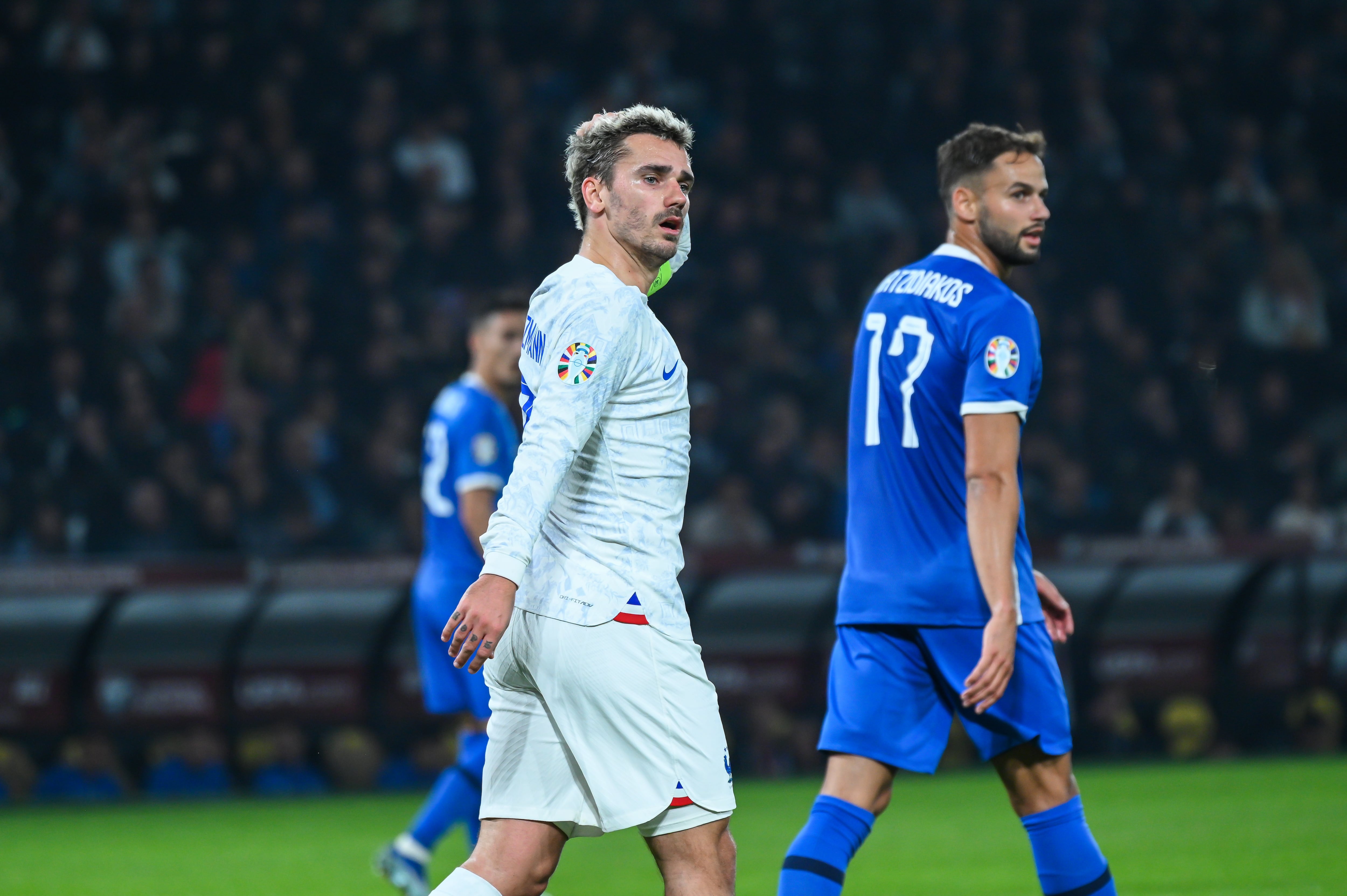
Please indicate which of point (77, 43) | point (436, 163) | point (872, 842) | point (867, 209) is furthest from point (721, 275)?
point (872, 842)

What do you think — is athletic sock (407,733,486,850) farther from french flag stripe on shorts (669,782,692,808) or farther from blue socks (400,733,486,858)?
french flag stripe on shorts (669,782,692,808)

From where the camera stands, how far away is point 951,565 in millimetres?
4078

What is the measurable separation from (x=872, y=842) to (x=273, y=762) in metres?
4.52

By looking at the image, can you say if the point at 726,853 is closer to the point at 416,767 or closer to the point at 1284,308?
the point at 416,767

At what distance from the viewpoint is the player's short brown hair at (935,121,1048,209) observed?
14.2 feet

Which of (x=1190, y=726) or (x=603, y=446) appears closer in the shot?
(x=603, y=446)

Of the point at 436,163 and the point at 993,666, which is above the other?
the point at 436,163

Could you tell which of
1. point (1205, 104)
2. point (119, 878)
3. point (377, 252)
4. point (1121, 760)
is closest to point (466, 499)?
point (119, 878)

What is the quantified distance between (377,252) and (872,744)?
1038cm

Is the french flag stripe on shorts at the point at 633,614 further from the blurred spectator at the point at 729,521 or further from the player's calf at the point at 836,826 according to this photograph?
the blurred spectator at the point at 729,521

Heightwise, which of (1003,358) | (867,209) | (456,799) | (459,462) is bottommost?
(456,799)

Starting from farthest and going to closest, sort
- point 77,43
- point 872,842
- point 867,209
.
→ point 867,209 < point 77,43 < point 872,842

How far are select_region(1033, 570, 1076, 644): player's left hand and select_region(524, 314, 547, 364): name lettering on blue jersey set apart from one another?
5.73 ft

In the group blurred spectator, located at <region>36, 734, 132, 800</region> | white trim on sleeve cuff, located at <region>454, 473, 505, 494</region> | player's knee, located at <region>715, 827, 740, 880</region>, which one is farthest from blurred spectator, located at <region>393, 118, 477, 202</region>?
player's knee, located at <region>715, 827, 740, 880</region>
